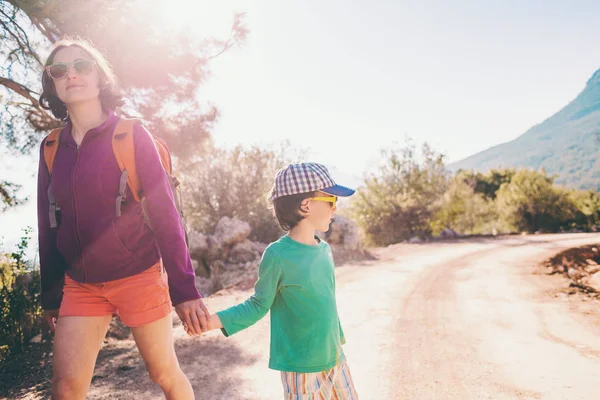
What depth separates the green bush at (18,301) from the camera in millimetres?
4293

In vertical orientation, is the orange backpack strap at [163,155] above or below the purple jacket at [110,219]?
above

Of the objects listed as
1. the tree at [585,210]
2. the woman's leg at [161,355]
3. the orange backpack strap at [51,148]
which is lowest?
the tree at [585,210]

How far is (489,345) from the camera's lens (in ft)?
13.3

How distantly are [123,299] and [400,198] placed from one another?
17881mm

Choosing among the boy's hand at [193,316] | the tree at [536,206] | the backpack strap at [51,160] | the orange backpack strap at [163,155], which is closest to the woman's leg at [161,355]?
the boy's hand at [193,316]

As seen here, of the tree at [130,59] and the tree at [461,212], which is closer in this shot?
the tree at [130,59]

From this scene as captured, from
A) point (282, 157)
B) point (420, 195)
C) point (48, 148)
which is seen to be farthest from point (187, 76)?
point (420, 195)

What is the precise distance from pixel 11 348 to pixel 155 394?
2178mm

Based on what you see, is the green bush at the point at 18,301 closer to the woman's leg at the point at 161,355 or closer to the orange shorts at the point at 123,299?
the orange shorts at the point at 123,299

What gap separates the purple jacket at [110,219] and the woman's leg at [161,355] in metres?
0.17

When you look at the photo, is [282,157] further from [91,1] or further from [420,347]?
[420,347]

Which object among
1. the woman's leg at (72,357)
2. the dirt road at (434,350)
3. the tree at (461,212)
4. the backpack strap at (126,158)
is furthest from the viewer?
the tree at (461,212)

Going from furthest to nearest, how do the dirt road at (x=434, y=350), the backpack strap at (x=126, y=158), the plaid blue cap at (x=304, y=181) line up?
1. the dirt road at (x=434, y=350)
2. the plaid blue cap at (x=304, y=181)
3. the backpack strap at (x=126, y=158)

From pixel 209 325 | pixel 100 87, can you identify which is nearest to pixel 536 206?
pixel 209 325
